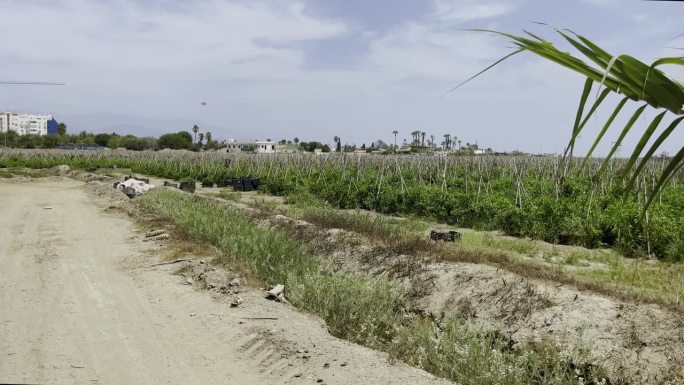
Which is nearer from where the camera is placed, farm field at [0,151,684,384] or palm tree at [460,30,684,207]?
palm tree at [460,30,684,207]

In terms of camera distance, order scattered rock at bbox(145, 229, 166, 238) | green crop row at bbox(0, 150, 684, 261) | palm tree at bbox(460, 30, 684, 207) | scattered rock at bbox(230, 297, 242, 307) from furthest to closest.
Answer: scattered rock at bbox(145, 229, 166, 238), green crop row at bbox(0, 150, 684, 261), scattered rock at bbox(230, 297, 242, 307), palm tree at bbox(460, 30, 684, 207)

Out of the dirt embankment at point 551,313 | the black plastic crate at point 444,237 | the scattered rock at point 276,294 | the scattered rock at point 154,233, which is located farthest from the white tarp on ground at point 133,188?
the scattered rock at point 276,294

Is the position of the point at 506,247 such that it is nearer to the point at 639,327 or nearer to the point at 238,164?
the point at 639,327

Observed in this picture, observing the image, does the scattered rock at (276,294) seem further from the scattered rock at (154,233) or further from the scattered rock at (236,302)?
the scattered rock at (154,233)

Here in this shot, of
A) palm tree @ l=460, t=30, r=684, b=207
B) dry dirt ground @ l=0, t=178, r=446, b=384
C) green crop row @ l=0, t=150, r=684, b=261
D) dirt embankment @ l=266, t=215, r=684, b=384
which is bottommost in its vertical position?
dry dirt ground @ l=0, t=178, r=446, b=384

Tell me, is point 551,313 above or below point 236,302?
above

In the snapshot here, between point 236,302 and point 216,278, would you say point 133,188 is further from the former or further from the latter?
point 236,302

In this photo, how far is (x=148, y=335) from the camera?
19.9ft

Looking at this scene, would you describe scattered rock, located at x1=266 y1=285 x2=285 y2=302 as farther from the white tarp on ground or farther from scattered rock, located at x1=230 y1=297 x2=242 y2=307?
the white tarp on ground

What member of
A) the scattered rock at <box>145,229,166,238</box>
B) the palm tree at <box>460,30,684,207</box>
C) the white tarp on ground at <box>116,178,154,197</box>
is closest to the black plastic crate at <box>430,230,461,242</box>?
the scattered rock at <box>145,229,166,238</box>

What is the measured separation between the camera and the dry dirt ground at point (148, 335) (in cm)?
506

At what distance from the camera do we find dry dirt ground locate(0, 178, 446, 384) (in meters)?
5.06

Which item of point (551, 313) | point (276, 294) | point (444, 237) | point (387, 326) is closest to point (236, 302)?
point (276, 294)

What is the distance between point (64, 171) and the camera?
43500mm
